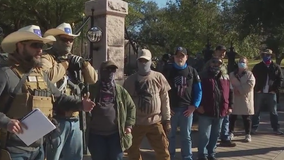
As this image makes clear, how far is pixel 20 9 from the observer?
22.1m

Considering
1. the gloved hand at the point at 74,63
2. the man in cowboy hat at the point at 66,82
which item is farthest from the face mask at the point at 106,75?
the gloved hand at the point at 74,63

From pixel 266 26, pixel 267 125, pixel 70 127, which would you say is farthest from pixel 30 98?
→ pixel 266 26

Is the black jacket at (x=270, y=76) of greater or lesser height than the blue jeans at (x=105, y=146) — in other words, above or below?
above

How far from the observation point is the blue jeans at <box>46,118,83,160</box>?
4.20 metres

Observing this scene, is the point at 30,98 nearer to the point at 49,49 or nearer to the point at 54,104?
the point at 54,104

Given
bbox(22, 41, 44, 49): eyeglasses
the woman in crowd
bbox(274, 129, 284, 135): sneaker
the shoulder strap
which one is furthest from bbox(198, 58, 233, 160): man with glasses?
the shoulder strap

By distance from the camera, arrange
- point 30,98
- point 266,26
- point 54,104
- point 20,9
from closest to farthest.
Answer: point 30,98, point 54,104, point 266,26, point 20,9

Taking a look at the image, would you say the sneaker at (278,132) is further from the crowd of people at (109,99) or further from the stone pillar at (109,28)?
the stone pillar at (109,28)

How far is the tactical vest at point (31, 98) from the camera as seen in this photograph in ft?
11.0

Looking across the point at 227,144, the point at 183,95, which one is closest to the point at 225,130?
the point at 227,144

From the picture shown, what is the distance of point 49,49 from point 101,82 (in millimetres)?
820

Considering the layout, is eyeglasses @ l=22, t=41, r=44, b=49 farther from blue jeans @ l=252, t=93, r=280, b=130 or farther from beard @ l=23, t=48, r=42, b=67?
blue jeans @ l=252, t=93, r=280, b=130

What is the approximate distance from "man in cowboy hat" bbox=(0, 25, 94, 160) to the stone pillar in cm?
336

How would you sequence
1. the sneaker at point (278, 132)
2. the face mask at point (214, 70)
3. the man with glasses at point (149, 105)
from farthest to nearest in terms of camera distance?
1. the sneaker at point (278, 132)
2. the face mask at point (214, 70)
3. the man with glasses at point (149, 105)
